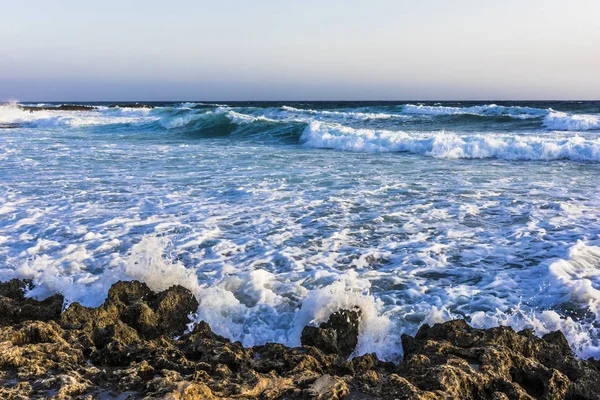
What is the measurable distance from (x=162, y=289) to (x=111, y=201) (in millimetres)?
3942

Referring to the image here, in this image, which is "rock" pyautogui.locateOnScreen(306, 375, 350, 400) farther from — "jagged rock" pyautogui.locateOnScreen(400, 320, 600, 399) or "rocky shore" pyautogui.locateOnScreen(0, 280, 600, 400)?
"jagged rock" pyautogui.locateOnScreen(400, 320, 600, 399)

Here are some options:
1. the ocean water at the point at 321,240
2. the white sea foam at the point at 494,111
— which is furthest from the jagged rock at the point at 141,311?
the white sea foam at the point at 494,111

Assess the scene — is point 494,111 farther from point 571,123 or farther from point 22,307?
point 22,307

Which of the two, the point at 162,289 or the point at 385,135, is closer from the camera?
the point at 162,289

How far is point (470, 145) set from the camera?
15.1 meters


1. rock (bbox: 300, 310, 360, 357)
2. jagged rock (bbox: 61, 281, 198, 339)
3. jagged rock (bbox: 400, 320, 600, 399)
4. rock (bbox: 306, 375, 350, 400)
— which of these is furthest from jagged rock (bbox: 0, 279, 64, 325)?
jagged rock (bbox: 400, 320, 600, 399)

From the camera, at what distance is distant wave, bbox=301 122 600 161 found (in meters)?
13.9

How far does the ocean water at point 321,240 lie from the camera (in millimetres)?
3740

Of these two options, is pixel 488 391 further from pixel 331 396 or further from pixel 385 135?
pixel 385 135

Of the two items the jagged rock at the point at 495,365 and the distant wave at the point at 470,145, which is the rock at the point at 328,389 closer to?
the jagged rock at the point at 495,365

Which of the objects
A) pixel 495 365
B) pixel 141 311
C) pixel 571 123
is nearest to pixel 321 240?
pixel 141 311

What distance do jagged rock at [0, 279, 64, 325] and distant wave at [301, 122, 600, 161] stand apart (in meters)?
12.8

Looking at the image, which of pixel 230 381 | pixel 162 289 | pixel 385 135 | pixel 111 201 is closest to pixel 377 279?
pixel 162 289

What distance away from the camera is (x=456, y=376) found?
7.80 feet
